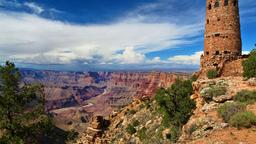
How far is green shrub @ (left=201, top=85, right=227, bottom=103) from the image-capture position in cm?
3444

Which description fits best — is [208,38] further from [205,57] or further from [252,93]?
[252,93]

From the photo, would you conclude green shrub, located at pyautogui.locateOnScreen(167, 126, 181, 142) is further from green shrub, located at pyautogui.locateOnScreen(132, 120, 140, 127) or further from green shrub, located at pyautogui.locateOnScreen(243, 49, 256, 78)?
green shrub, located at pyautogui.locateOnScreen(132, 120, 140, 127)

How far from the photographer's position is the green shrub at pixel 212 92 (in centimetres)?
3444

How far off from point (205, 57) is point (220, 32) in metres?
4.32

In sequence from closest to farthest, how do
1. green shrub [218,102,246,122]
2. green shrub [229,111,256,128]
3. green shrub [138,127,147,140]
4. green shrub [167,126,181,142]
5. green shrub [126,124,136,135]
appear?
green shrub [229,111,256,128], green shrub [218,102,246,122], green shrub [167,126,181,142], green shrub [138,127,147,140], green shrub [126,124,136,135]

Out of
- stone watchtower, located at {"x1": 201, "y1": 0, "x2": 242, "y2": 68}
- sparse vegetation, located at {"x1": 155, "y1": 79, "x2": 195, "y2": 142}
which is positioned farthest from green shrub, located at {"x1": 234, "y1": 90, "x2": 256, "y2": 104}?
stone watchtower, located at {"x1": 201, "y1": 0, "x2": 242, "y2": 68}

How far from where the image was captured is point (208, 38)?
166 ft

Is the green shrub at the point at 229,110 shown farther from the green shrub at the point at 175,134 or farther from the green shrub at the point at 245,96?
the green shrub at the point at 175,134

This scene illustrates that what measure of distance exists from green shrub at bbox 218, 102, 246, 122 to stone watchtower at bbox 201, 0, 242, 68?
68.3 ft

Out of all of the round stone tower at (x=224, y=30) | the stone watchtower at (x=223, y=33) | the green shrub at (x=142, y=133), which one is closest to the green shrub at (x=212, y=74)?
the stone watchtower at (x=223, y=33)

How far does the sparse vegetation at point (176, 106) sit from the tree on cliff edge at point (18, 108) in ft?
46.0

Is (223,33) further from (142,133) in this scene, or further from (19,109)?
(19,109)

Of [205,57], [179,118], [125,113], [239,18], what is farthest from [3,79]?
[125,113]

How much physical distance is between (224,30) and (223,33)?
454 millimetres
